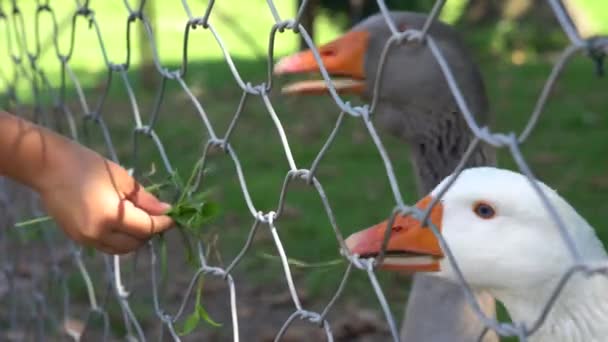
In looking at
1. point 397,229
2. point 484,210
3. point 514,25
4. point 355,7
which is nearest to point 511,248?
point 484,210

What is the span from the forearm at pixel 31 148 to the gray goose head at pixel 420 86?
4.42 ft

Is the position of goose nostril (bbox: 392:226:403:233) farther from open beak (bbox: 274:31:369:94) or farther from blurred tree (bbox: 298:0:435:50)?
blurred tree (bbox: 298:0:435:50)

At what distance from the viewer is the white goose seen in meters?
1.74

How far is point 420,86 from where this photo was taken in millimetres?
3361

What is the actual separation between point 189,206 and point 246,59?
27.9 ft

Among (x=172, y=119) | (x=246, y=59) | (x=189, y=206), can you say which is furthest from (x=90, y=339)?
(x=246, y=59)

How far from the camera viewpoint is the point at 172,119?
770cm

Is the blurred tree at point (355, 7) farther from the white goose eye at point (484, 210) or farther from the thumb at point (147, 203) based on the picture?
the white goose eye at point (484, 210)

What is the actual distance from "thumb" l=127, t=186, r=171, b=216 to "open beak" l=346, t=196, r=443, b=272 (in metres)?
0.39

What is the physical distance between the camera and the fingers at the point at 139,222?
6.57ft

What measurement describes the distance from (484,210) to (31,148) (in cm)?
80

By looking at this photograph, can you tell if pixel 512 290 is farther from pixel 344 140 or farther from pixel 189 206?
pixel 344 140

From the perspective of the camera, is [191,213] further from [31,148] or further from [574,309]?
[574,309]

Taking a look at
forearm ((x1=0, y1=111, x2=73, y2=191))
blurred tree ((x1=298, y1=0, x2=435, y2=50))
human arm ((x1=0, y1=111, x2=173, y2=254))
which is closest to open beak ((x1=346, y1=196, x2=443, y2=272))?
human arm ((x1=0, y1=111, x2=173, y2=254))
